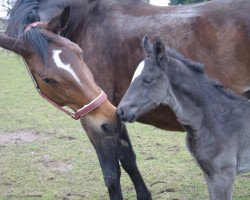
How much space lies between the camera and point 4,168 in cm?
475

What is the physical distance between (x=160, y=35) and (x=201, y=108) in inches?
32.4

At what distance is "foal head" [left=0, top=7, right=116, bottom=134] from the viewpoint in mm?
2496

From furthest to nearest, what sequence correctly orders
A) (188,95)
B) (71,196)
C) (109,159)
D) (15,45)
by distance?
(71,196) → (109,159) → (188,95) → (15,45)

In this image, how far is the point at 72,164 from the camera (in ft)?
15.8

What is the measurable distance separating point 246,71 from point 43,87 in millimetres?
1746

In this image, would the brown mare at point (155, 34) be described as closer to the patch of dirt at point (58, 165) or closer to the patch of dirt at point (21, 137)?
the patch of dirt at point (58, 165)

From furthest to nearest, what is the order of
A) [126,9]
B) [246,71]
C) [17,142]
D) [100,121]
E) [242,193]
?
[17,142] → [242,193] → [126,9] → [246,71] → [100,121]

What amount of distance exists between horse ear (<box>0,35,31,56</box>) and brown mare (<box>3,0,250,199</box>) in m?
0.71

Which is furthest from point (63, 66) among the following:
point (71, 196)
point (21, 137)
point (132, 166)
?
point (21, 137)

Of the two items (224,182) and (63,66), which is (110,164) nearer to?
(224,182)

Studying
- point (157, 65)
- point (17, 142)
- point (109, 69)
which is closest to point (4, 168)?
point (17, 142)

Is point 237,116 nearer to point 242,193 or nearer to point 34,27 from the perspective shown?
point 242,193

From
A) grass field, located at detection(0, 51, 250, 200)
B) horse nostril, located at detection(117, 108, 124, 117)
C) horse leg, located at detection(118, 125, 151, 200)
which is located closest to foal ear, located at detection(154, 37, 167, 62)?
horse nostril, located at detection(117, 108, 124, 117)

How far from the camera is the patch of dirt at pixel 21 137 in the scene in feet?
18.9
